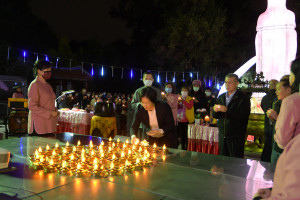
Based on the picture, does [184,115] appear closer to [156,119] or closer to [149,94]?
[156,119]

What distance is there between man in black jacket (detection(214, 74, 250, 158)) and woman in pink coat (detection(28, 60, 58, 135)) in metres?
2.28

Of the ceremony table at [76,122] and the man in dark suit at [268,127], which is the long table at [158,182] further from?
the ceremony table at [76,122]

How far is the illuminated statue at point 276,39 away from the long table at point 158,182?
26.3ft

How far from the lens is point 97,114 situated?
6348 mm

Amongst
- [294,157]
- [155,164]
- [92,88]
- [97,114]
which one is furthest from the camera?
[92,88]

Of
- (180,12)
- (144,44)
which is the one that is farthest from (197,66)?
(144,44)

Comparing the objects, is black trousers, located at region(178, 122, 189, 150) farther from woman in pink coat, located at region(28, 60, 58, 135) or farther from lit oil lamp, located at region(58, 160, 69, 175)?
lit oil lamp, located at region(58, 160, 69, 175)

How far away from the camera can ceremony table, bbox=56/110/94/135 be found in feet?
26.2

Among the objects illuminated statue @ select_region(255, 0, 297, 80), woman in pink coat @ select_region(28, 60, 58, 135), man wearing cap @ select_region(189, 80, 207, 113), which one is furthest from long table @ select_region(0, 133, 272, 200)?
illuminated statue @ select_region(255, 0, 297, 80)

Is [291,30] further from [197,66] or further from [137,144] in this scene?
[197,66]

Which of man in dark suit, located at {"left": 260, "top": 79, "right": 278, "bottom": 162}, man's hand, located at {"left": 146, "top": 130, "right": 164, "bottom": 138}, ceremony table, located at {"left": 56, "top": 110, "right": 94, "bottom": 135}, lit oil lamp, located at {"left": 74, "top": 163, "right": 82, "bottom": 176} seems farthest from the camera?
ceremony table, located at {"left": 56, "top": 110, "right": 94, "bottom": 135}

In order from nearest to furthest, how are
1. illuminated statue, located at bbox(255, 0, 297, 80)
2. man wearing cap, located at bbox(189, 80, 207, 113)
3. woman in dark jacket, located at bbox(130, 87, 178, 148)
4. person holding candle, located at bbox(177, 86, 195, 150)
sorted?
woman in dark jacket, located at bbox(130, 87, 178, 148) → person holding candle, located at bbox(177, 86, 195, 150) → man wearing cap, located at bbox(189, 80, 207, 113) → illuminated statue, located at bbox(255, 0, 297, 80)

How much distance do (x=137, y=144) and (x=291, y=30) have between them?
8476 millimetres

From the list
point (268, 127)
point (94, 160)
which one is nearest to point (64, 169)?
point (94, 160)
